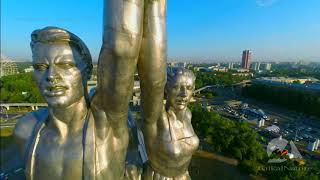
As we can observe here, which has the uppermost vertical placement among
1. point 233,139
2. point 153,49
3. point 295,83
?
point 153,49

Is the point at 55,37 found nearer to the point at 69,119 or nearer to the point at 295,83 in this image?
the point at 69,119

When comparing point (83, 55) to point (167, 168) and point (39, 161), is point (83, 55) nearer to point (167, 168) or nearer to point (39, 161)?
point (39, 161)

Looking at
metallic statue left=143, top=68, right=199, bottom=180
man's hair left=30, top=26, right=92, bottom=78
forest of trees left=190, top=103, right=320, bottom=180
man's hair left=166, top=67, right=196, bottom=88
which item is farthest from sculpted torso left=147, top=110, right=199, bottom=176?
forest of trees left=190, top=103, right=320, bottom=180

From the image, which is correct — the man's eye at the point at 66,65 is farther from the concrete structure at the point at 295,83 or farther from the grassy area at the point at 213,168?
the concrete structure at the point at 295,83

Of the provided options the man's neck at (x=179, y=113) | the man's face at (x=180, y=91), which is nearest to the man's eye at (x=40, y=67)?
the man's face at (x=180, y=91)

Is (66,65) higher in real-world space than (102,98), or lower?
higher

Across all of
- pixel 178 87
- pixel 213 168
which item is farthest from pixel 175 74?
pixel 213 168
